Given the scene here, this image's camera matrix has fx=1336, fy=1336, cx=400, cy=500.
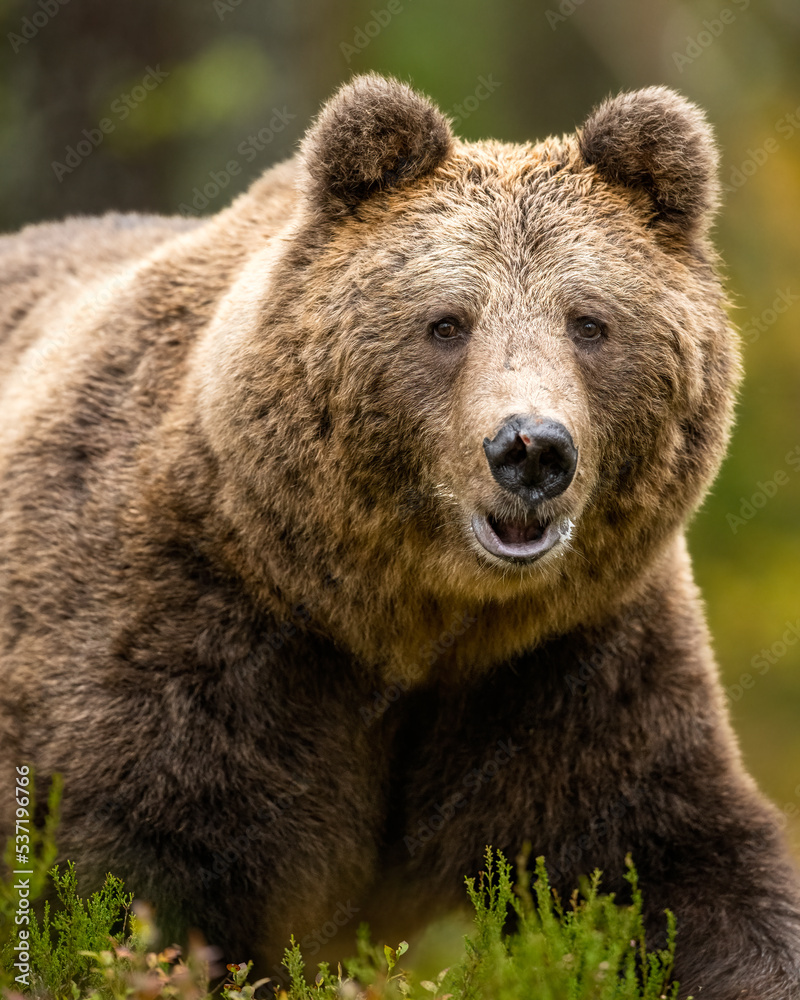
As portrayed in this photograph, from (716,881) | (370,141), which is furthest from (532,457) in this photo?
(716,881)

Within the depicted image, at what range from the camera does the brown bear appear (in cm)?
414

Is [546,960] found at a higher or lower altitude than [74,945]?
higher

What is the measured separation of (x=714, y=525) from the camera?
13.7 meters

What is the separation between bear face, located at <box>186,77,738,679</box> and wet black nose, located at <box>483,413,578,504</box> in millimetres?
97

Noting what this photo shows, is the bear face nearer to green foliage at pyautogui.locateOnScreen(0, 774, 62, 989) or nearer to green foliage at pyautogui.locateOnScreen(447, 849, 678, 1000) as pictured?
green foliage at pyautogui.locateOnScreen(447, 849, 678, 1000)

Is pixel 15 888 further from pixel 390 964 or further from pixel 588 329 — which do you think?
pixel 588 329

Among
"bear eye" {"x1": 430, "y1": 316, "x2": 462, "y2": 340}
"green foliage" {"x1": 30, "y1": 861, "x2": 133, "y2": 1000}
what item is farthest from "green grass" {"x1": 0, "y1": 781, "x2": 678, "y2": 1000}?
"bear eye" {"x1": 430, "y1": 316, "x2": 462, "y2": 340}

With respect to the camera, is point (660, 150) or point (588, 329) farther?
point (660, 150)

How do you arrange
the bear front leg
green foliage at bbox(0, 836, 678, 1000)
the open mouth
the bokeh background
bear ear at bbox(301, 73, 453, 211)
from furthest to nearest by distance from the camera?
the bokeh background
the bear front leg
bear ear at bbox(301, 73, 453, 211)
the open mouth
green foliage at bbox(0, 836, 678, 1000)

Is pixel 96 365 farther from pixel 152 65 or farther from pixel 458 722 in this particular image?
pixel 152 65

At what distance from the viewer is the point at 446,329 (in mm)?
4125

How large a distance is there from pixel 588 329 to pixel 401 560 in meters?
0.94

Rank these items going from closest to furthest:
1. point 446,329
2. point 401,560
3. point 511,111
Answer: point 446,329, point 401,560, point 511,111

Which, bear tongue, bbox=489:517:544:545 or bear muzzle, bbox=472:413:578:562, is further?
bear tongue, bbox=489:517:544:545
